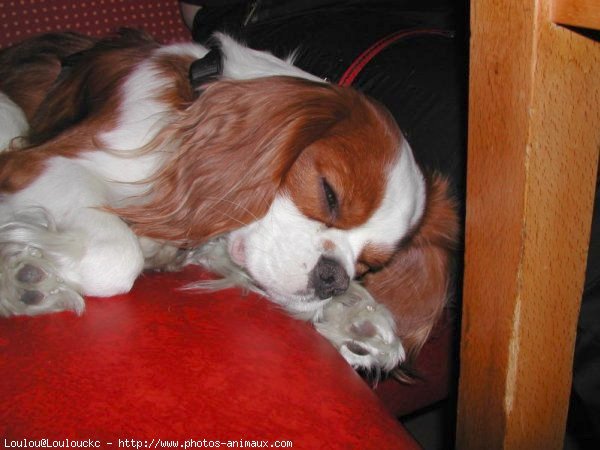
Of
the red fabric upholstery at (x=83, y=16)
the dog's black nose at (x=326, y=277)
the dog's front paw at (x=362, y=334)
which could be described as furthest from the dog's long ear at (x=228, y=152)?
the red fabric upholstery at (x=83, y=16)

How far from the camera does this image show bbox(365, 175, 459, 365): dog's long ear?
1.75m

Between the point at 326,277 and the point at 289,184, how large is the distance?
24 cm

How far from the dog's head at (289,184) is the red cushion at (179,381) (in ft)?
0.98

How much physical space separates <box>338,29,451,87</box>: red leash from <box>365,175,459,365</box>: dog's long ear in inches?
17.5

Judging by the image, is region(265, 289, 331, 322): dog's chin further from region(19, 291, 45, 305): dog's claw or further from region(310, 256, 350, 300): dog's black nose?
region(19, 291, 45, 305): dog's claw

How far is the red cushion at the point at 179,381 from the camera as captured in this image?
33.3 inches

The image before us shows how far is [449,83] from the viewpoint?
1.74m

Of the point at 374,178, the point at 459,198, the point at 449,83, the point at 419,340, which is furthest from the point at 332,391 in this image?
the point at 449,83

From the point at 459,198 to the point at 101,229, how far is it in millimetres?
980

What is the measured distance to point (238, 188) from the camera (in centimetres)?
152

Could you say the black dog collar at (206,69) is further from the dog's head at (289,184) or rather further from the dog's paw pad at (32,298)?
the dog's paw pad at (32,298)

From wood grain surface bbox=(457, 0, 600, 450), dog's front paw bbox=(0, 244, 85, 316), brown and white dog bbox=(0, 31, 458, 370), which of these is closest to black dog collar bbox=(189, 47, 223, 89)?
brown and white dog bbox=(0, 31, 458, 370)

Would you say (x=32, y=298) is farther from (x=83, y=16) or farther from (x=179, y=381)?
(x=83, y=16)

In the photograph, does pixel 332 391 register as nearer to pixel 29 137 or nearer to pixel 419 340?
pixel 419 340
